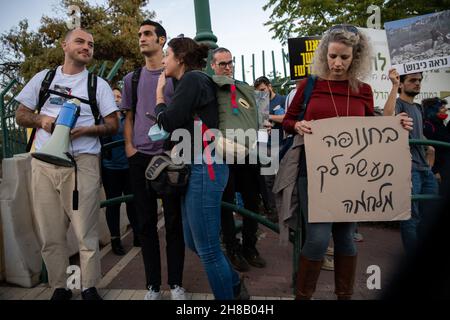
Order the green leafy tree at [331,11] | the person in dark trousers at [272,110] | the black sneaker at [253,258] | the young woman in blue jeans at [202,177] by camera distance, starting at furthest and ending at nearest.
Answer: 1. the green leafy tree at [331,11]
2. the person in dark trousers at [272,110]
3. the black sneaker at [253,258]
4. the young woman in blue jeans at [202,177]

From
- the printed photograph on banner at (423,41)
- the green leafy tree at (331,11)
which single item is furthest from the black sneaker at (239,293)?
the green leafy tree at (331,11)

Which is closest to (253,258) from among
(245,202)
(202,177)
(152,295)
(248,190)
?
(245,202)

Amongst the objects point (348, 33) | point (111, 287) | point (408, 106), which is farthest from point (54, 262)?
point (408, 106)

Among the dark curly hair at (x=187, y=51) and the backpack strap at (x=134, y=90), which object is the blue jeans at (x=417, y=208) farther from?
the backpack strap at (x=134, y=90)

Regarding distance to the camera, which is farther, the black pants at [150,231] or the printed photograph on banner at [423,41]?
the printed photograph on banner at [423,41]

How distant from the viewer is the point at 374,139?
88.4 inches

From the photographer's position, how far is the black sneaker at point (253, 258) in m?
3.42

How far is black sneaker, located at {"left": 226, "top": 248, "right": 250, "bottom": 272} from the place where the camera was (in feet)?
10.8

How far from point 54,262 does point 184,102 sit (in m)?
1.59

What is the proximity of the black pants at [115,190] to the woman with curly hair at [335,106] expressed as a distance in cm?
221

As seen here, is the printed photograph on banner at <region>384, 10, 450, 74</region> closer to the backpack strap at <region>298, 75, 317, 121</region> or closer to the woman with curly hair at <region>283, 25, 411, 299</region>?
the woman with curly hair at <region>283, 25, 411, 299</region>

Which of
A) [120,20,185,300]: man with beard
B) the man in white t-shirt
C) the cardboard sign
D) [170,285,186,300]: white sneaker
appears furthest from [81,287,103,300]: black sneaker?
the cardboard sign

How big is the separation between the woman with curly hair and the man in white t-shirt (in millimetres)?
1458

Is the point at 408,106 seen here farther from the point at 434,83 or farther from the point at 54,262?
the point at 434,83
